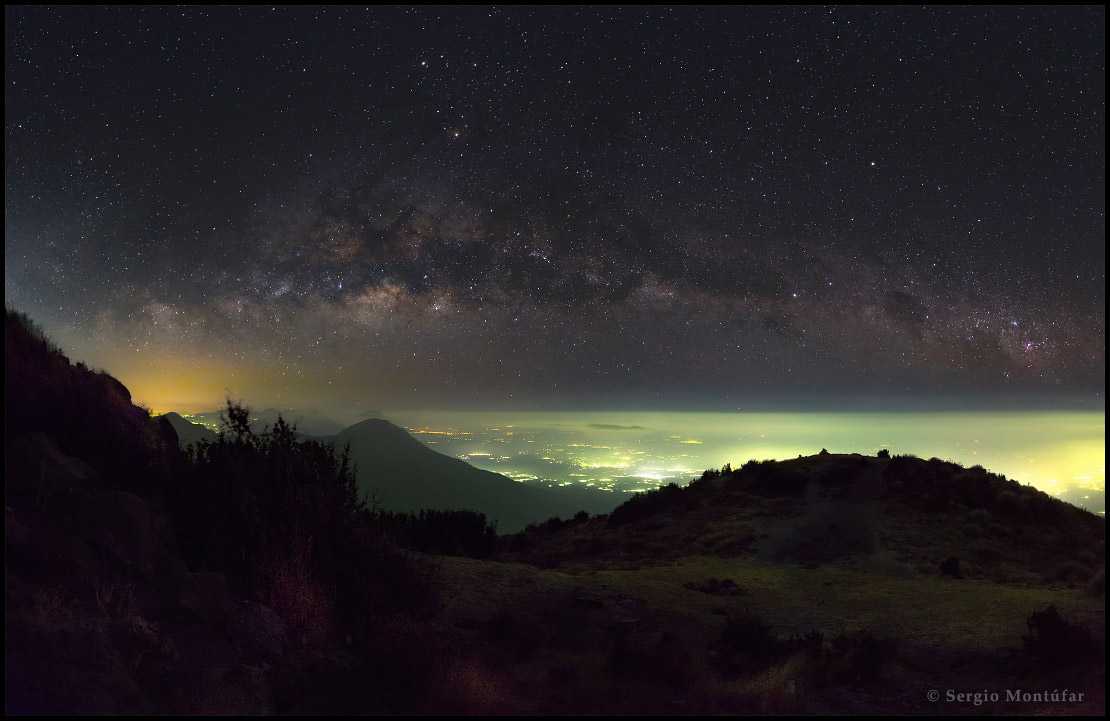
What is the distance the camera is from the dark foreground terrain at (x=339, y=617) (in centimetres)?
620

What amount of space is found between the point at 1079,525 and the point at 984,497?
2977mm

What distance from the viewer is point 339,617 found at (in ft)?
26.8

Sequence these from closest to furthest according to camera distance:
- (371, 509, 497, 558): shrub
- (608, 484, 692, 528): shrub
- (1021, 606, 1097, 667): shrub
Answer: (1021, 606, 1097, 667): shrub → (371, 509, 497, 558): shrub → (608, 484, 692, 528): shrub

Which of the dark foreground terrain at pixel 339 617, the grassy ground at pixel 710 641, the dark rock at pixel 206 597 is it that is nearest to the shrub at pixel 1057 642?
the dark foreground terrain at pixel 339 617

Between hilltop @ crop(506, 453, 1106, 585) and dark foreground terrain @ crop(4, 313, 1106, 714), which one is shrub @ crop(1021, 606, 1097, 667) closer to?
dark foreground terrain @ crop(4, 313, 1106, 714)

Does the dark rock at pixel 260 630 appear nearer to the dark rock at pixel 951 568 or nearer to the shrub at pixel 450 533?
the shrub at pixel 450 533

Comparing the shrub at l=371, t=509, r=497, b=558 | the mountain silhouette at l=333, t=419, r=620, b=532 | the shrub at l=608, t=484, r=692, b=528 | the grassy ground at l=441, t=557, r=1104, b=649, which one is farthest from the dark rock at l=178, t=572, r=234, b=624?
the mountain silhouette at l=333, t=419, r=620, b=532

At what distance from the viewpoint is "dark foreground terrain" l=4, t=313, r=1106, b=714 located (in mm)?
6203

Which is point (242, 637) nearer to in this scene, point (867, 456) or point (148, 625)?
point (148, 625)

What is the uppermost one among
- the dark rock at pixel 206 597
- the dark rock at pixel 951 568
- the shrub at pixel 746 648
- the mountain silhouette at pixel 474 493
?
the dark rock at pixel 206 597

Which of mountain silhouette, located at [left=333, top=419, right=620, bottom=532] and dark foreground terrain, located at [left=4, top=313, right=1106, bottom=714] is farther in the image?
mountain silhouette, located at [left=333, top=419, right=620, bottom=532]

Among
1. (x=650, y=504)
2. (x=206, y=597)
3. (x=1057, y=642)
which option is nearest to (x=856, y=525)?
(x=650, y=504)

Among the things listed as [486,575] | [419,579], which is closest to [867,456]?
[486,575]

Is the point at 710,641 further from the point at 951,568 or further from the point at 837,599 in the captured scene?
the point at 951,568
